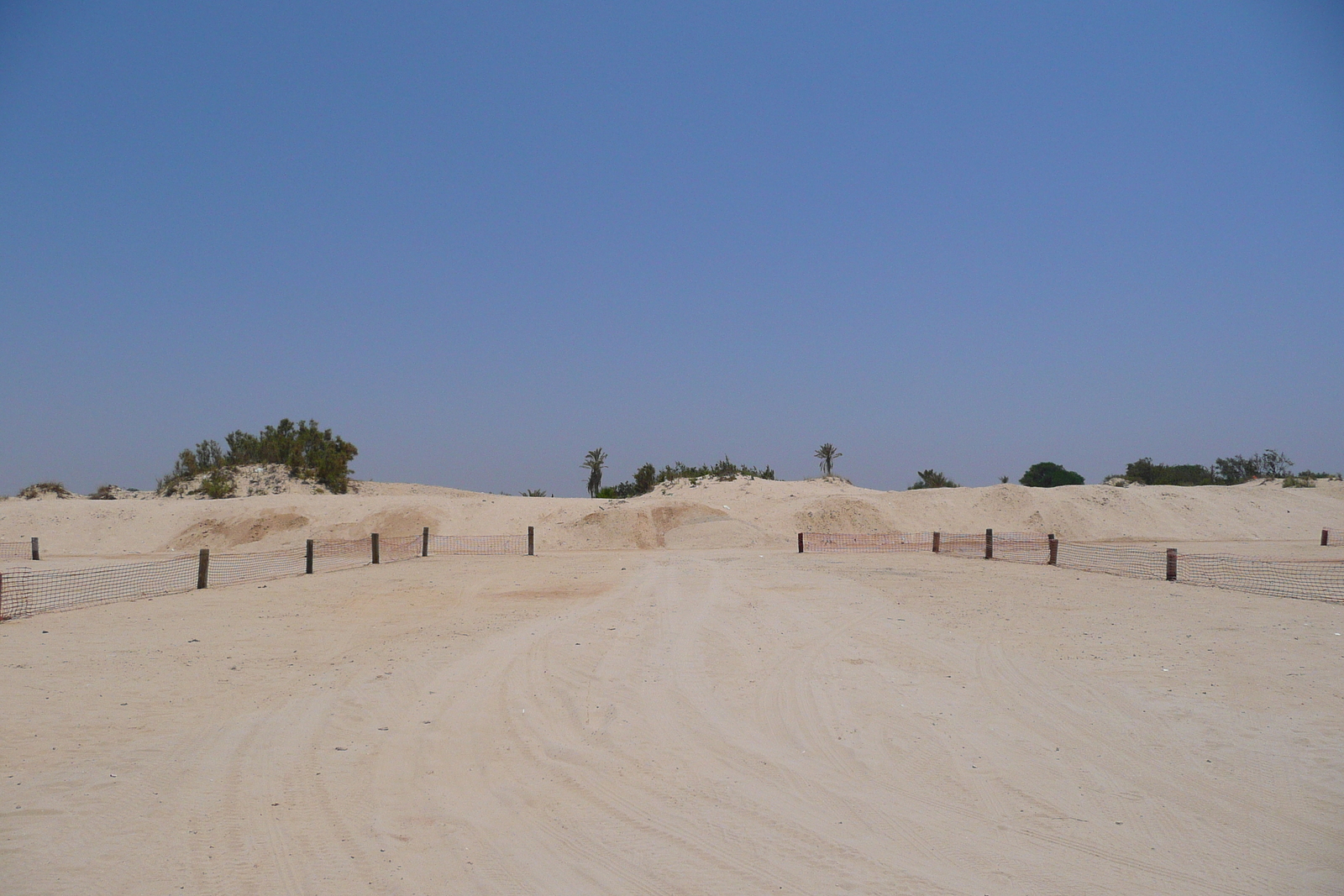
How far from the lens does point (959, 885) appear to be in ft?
17.4

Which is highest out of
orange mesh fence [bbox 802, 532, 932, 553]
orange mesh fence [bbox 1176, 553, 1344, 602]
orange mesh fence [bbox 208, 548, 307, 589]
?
orange mesh fence [bbox 1176, 553, 1344, 602]

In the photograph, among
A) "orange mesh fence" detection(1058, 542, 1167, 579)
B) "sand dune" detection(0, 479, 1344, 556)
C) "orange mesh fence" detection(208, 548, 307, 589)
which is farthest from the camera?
"sand dune" detection(0, 479, 1344, 556)

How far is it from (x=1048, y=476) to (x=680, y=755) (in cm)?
6579

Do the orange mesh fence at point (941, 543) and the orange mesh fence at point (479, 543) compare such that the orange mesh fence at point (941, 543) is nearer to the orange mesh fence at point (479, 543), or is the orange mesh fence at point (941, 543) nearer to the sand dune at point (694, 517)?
the sand dune at point (694, 517)

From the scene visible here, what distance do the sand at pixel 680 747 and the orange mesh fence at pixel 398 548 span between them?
38.9ft

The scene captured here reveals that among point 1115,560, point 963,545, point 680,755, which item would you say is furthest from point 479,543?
point 680,755

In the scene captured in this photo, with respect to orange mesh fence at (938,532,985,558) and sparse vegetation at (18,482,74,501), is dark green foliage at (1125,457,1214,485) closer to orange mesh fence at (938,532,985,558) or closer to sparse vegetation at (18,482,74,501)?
orange mesh fence at (938,532,985,558)

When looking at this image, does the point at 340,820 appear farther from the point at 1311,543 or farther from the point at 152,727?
the point at 1311,543

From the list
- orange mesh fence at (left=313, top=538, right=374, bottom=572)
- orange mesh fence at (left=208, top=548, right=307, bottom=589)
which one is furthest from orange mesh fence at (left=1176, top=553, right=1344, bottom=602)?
orange mesh fence at (left=208, top=548, right=307, bottom=589)

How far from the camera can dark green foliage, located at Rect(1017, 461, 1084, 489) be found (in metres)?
65.5

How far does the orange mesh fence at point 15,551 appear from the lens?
32.9 meters

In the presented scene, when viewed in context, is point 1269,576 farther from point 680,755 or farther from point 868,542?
point 680,755

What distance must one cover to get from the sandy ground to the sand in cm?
4

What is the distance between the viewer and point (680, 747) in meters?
8.00
